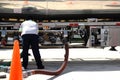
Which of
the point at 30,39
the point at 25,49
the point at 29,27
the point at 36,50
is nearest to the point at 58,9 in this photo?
the point at 29,27

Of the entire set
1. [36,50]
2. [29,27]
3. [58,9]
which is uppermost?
[58,9]

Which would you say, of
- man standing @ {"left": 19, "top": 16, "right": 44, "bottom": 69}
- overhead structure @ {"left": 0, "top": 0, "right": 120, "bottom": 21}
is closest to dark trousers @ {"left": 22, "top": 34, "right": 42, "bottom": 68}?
man standing @ {"left": 19, "top": 16, "right": 44, "bottom": 69}

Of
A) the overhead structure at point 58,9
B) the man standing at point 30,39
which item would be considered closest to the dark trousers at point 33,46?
the man standing at point 30,39

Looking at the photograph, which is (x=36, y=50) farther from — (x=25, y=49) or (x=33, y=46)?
(x=25, y=49)

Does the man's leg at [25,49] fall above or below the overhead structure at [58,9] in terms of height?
below

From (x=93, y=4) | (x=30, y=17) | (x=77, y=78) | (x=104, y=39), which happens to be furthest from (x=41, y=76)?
(x=104, y=39)

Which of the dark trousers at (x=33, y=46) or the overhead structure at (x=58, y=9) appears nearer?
the dark trousers at (x=33, y=46)

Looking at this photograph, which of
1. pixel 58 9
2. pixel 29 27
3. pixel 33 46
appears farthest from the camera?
pixel 58 9

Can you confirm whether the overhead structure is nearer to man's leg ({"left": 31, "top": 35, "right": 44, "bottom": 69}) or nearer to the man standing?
the man standing

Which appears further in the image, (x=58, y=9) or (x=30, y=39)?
(x=58, y=9)

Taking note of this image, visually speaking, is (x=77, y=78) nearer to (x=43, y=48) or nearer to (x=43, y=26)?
(x=43, y=26)

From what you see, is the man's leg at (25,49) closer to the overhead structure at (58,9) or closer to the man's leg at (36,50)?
the man's leg at (36,50)

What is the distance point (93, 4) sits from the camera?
40.2 feet

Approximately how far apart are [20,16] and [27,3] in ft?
2.74
